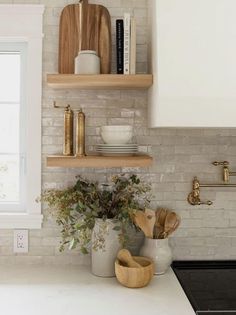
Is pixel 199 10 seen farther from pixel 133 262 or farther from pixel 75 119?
pixel 133 262

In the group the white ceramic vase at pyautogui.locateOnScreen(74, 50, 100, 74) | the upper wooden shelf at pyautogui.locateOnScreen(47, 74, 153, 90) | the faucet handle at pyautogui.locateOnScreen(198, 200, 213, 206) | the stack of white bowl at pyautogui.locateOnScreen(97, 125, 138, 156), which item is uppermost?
the white ceramic vase at pyautogui.locateOnScreen(74, 50, 100, 74)

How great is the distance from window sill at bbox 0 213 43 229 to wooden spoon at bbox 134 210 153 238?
0.48 metres

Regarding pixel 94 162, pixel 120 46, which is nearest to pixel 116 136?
pixel 94 162

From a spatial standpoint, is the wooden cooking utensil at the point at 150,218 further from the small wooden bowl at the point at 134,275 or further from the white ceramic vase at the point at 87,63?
the white ceramic vase at the point at 87,63

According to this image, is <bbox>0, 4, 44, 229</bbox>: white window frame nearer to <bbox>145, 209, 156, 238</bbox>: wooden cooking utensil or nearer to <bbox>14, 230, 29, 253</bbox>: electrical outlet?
<bbox>14, 230, 29, 253</bbox>: electrical outlet

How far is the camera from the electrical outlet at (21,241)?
188 cm

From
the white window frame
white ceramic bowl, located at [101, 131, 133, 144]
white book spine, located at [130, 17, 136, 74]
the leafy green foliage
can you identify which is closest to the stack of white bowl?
white ceramic bowl, located at [101, 131, 133, 144]

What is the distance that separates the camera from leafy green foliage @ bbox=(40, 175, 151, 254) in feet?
5.60

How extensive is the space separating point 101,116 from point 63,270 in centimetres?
76

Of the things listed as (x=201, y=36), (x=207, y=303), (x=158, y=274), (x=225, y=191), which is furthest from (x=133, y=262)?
(x=201, y=36)

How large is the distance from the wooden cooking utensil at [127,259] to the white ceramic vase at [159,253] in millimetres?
115

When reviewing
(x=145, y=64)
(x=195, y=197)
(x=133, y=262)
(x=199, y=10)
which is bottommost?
(x=133, y=262)

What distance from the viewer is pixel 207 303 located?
58.1 inches

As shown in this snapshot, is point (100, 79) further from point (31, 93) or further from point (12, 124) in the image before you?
point (12, 124)
